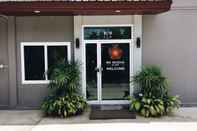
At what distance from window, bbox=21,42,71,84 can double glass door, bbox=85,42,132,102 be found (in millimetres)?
892

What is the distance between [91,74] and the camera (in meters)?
12.5

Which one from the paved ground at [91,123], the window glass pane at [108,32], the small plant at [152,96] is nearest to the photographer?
the paved ground at [91,123]

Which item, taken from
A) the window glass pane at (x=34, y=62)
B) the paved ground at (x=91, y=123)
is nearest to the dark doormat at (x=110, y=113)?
the paved ground at (x=91, y=123)

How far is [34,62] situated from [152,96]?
166 inches

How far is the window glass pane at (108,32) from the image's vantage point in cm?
1227

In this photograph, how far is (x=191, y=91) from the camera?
1234cm

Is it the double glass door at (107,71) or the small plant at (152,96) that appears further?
the double glass door at (107,71)

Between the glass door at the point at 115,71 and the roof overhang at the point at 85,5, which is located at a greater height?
the roof overhang at the point at 85,5

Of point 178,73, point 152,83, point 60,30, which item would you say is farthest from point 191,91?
point 60,30

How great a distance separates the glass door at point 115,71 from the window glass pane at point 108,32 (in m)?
0.28

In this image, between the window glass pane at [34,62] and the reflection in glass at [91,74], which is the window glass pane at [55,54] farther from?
the reflection in glass at [91,74]

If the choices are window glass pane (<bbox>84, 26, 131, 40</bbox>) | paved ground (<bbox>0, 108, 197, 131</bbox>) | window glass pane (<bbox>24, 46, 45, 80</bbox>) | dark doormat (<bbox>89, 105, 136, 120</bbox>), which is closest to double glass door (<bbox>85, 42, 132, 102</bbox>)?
window glass pane (<bbox>84, 26, 131, 40</bbox>)

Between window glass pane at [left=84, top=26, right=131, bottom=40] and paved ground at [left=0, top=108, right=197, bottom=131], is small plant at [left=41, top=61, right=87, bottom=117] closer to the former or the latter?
paved ground at [left=0, top=108, right=197, bottom=131]

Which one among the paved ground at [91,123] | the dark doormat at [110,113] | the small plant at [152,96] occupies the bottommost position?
the paved ground at [91,123]
